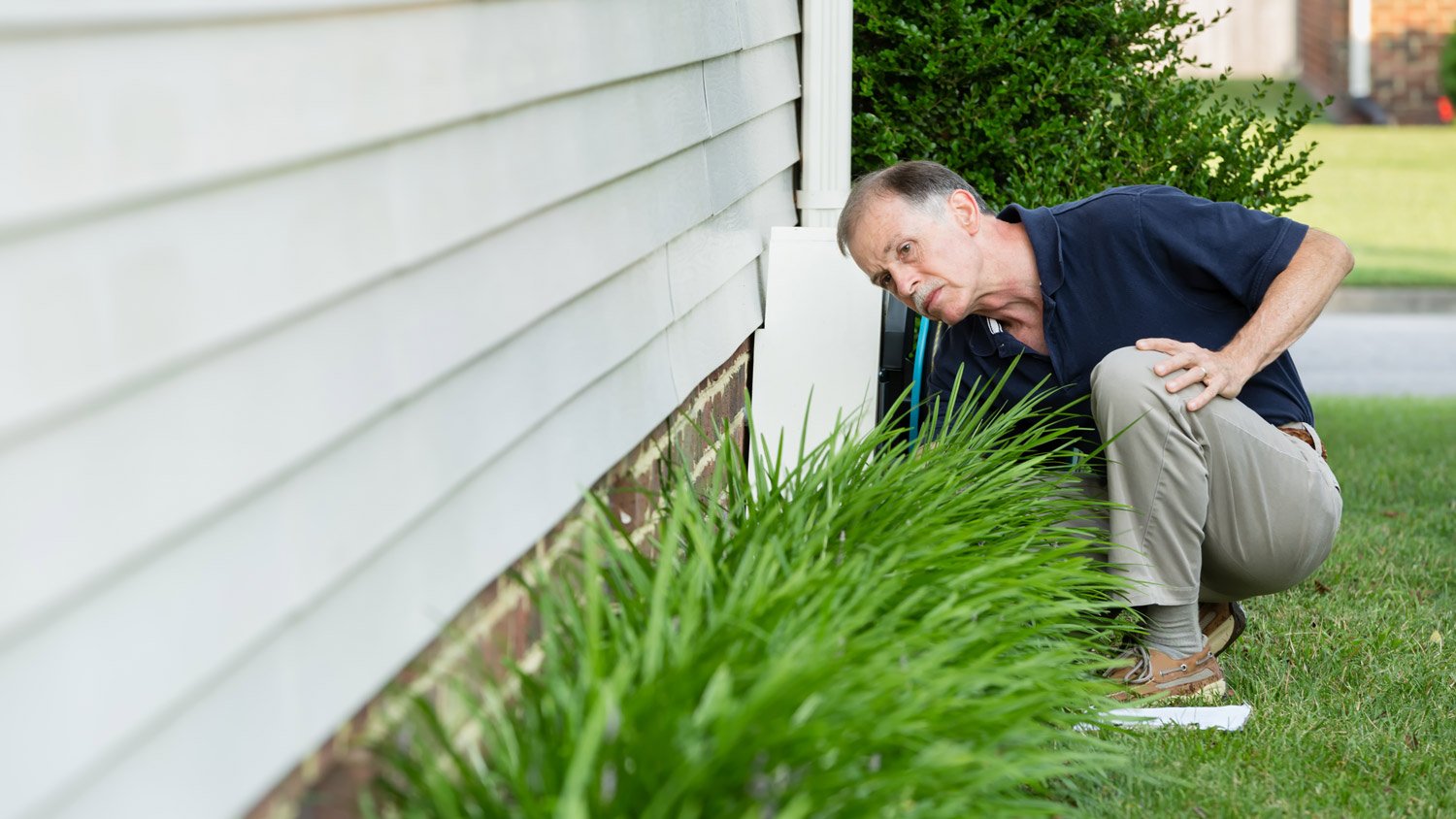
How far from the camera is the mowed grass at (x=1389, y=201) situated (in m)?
14.3

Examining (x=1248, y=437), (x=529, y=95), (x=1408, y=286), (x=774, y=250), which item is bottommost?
(x=1408, y=286)

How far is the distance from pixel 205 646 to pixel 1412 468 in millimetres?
5315

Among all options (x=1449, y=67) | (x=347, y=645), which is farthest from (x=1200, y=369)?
(x=1449, y=67)

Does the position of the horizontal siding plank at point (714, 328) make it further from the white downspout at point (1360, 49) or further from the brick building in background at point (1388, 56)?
the white downspout at point (1360, 49)

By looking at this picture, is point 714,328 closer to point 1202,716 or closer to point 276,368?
point 1202,716

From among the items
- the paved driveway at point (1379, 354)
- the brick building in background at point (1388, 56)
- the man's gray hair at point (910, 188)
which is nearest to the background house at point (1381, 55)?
the brick building in background at point (1388, 56)

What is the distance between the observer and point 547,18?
2.32 metres

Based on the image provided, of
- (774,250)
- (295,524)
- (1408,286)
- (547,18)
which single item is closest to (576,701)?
(295,524)

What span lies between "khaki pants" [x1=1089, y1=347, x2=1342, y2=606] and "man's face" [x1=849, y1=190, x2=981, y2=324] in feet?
1.23

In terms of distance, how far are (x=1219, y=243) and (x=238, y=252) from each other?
2.39 metres

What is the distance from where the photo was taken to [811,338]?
161 inches

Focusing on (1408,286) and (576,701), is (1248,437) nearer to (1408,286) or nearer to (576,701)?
(576,701)

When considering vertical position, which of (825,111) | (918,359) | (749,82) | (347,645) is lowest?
(918,359)

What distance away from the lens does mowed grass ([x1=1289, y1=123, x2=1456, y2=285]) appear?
14.3 m
